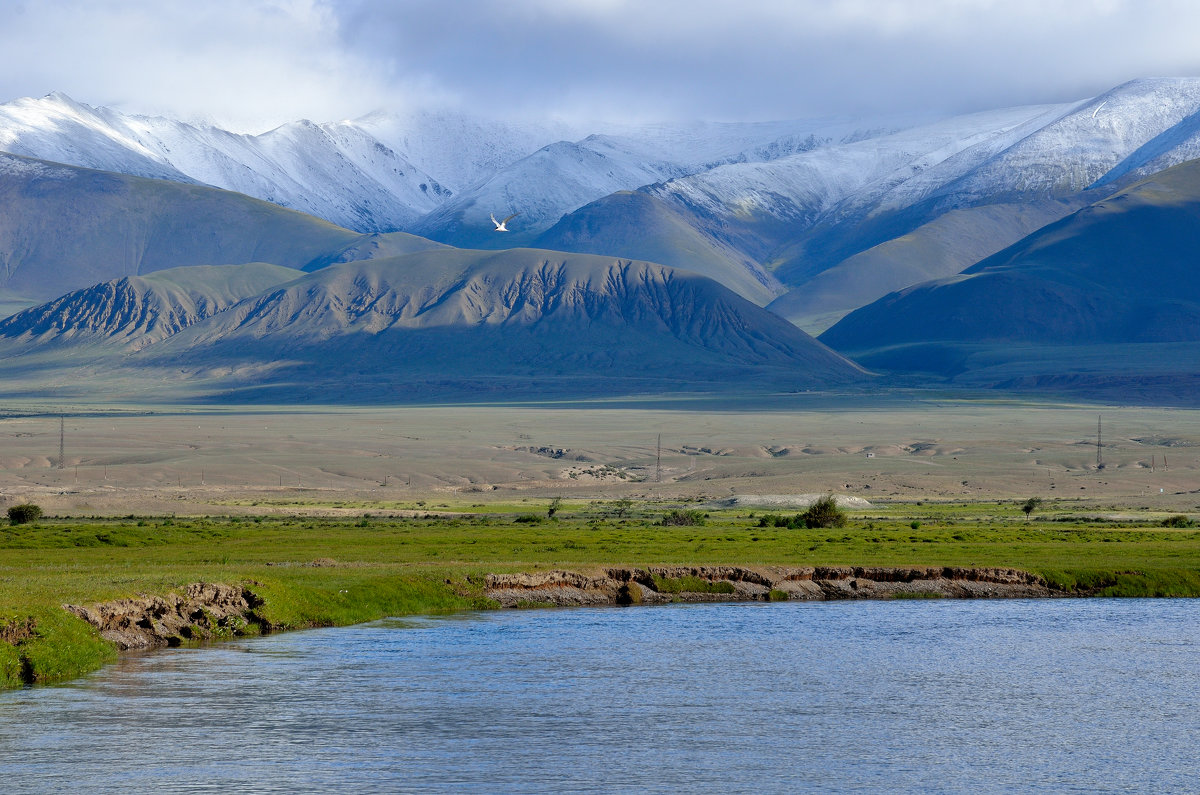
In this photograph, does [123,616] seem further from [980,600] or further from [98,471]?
[98,471]

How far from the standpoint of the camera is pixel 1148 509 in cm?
8481

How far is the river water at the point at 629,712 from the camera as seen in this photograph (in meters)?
22.0

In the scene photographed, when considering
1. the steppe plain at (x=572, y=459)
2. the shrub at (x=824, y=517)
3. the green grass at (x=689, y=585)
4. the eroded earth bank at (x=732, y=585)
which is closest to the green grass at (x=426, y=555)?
the green grass at (x=689, y=585)

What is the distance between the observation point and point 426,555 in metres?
49.5

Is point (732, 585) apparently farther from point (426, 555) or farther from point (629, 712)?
point (629, 712)

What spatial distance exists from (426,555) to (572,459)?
75.5 meters

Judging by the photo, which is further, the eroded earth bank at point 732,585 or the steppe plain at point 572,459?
the steppe plain at point 572,459

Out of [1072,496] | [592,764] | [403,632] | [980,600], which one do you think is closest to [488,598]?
[403,632]

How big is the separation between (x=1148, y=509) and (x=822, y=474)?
2756cm

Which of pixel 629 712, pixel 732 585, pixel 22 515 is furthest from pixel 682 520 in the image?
pixel 629 712

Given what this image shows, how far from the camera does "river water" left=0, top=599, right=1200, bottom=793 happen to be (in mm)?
22000

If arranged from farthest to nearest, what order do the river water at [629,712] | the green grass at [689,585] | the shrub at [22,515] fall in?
the shrub at [22,515], the green grass at [689,585], the river water at [629,712]

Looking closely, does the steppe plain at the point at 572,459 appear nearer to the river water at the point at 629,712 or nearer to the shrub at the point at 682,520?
the shrub at the point at 682,520

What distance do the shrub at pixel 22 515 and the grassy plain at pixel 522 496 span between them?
2.32 metres
